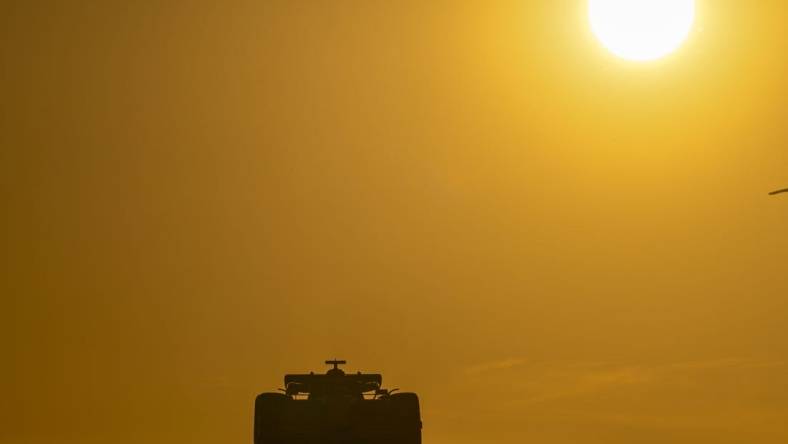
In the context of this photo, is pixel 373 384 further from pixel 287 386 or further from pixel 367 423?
pixel 367 423

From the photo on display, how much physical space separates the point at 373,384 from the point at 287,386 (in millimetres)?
3727

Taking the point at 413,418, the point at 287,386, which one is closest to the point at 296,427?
the point at 413,418

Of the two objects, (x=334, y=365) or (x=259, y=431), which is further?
(x=334, y=365)

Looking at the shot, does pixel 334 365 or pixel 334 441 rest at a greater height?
pixel 334 365

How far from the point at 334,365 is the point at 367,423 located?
30.6ft

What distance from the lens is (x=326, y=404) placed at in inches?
1871

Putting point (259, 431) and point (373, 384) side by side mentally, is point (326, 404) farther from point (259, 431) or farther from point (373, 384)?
point (373, 384)

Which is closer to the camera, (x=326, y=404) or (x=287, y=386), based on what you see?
(x=326, y=404)

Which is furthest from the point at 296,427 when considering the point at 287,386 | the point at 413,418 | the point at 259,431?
the point at 287,386

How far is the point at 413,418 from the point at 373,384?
8.87 m

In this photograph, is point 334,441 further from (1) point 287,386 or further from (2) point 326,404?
(1) point 287,386

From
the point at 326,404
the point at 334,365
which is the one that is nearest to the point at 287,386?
the point at 334,365

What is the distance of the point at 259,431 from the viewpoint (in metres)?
47.1

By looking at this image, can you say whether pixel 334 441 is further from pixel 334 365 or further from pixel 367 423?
pixel 334 365
